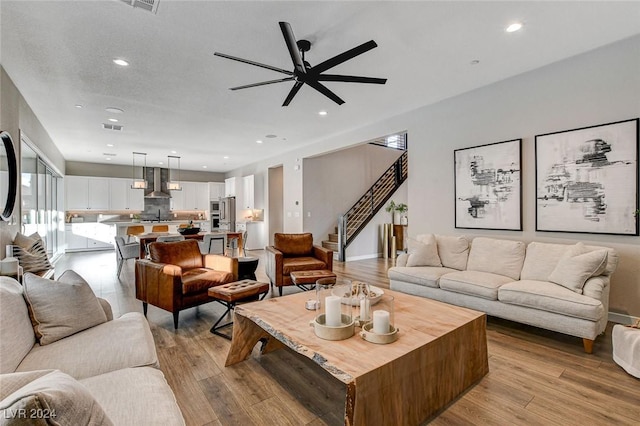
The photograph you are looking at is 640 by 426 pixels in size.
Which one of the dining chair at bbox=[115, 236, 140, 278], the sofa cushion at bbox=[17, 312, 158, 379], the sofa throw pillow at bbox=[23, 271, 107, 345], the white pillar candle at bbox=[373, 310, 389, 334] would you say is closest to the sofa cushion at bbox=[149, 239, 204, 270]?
the sofa throw pillow at bbox=[23, 271, 107, 345]

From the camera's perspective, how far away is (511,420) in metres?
1.79

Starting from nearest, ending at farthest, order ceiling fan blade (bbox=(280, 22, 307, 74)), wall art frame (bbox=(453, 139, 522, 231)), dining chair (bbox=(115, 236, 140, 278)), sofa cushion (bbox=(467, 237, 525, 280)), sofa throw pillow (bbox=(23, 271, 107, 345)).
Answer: sofa throw pillow (bbox=(23, 271, 107, 345)) → ceiling fan blade (bbox=(280, 22, 307, 74)) → sofa cushion (bbox=(467, 237, 525, 280)) → wall art frame (bbox=(453, 139, 522, 231)) → dining chair (bbox=(115, 236, 140, 278))

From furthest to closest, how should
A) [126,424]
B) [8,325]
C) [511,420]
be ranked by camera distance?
[511,420], [8,325], [126,424]

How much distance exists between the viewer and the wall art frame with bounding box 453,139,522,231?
3771 millimetres

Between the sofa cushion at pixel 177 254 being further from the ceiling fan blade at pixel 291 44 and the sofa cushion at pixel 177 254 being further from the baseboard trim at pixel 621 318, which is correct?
the baseboard trim at pixel 621 318

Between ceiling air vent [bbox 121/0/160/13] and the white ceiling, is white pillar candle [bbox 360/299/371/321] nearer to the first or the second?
the white ceiling

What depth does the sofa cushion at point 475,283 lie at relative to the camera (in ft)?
10.2

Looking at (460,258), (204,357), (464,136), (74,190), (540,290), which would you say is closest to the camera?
(204,357)

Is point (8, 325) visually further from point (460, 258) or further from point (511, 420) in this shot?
point (460, 258)

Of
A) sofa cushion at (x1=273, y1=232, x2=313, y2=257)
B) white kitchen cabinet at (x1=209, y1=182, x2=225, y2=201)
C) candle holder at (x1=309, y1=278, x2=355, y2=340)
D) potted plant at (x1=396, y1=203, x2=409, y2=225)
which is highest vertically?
white kitchen cabinet at (x1=209, y1=182, x2=225, y2=201)

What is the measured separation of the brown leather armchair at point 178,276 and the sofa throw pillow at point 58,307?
3.89 ft

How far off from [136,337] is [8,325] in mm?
571

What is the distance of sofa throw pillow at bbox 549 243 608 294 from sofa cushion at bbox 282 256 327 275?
109 inches

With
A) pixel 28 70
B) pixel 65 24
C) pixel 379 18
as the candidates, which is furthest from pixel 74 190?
pixel 379 18
